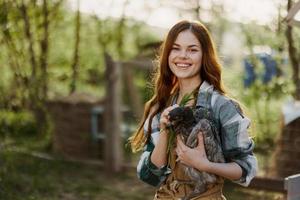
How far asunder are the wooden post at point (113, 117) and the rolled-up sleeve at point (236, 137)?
4.96 meters

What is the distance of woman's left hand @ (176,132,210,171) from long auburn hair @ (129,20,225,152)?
0.27 m

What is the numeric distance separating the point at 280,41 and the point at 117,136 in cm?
212

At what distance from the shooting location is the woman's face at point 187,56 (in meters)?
2.79

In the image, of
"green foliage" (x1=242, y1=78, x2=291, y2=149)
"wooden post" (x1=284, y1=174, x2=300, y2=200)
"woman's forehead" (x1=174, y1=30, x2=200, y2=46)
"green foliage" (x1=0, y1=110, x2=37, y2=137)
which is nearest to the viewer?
"woman's forehead" (x1=174, y1=30, x2=200, y2=46)

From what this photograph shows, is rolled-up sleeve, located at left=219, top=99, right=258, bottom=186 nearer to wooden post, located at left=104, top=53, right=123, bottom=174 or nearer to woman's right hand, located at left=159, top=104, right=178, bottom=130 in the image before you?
woman's right hand, located at left=159, top=104, right=178, bottom=130

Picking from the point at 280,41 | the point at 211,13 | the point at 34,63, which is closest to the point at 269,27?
the point at 280,41

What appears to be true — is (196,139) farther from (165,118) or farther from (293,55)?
(293,55)

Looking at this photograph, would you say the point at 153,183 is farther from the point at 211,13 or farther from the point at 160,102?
the point at 211,13

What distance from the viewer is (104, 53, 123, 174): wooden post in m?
7.59

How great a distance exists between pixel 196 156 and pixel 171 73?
0.48m

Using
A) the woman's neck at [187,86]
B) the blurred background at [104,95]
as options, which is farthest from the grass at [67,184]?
the woman's neck at [187,86]

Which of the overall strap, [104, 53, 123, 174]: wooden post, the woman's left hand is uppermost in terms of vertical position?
the overall strap

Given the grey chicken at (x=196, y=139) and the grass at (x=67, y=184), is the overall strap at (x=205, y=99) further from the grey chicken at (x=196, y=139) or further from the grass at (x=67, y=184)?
the grass at (x=67, y=184)

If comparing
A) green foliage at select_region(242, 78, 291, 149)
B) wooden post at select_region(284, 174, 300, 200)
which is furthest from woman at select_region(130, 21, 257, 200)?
green foliage at select_region(242, 78, 291, 149)
